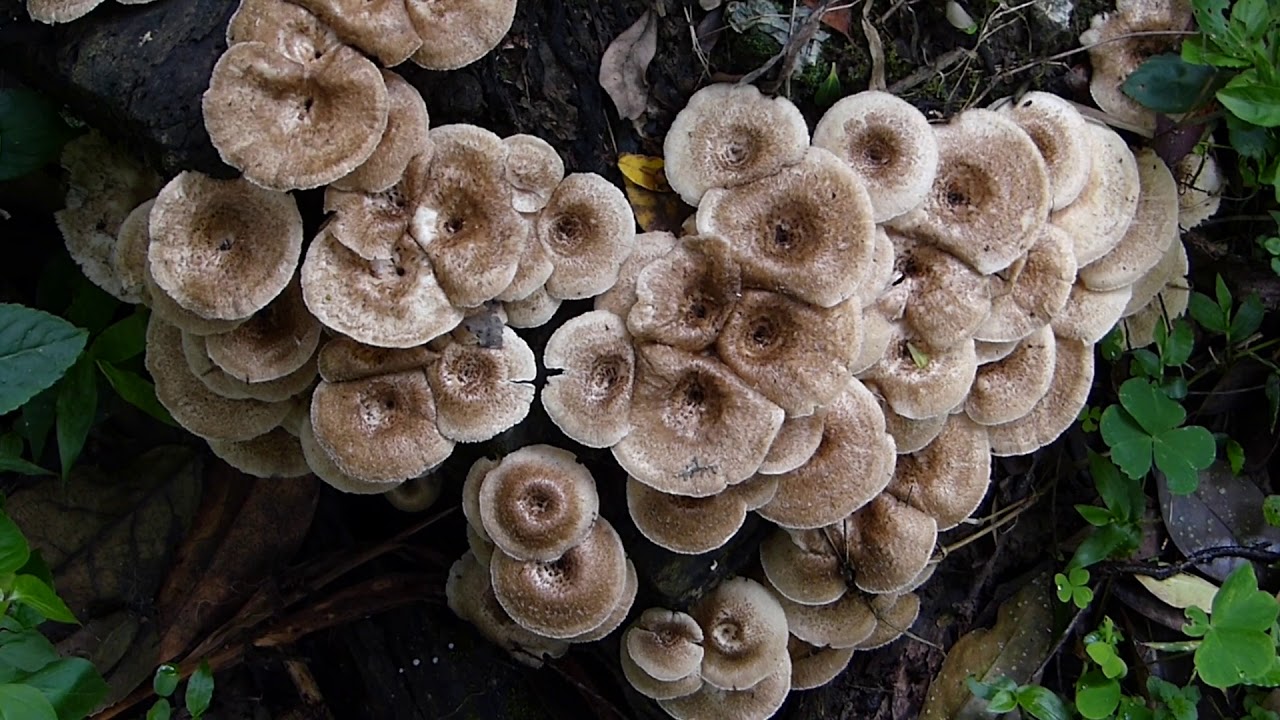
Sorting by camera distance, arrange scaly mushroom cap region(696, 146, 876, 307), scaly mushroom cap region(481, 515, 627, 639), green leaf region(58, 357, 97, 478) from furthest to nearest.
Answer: green leaf region(58, 357, 97, 478) < scaly mushroom cap region(481, 515, 627, 639) < scaly mushroom cap region(696, 146, 876, 307)

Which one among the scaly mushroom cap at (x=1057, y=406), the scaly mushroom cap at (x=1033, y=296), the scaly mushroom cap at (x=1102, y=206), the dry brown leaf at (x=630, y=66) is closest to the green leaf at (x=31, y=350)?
the dry brown leaf at (x=630, y=66)

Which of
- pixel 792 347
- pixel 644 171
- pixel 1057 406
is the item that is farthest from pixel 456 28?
pixel 1057 406

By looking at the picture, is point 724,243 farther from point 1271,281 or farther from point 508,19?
point 1271,281

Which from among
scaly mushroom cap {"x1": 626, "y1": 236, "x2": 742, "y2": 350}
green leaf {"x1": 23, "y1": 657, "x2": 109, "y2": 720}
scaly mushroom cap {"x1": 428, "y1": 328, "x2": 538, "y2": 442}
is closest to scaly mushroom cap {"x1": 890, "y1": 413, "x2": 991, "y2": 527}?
scaly mushroom cap {"x1": 626, "y1": 236, "x2": 742, "y2": 350}

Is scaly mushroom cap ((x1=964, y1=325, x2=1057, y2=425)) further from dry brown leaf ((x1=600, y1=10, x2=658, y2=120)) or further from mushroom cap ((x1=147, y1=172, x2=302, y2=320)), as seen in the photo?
mushroom cap ((x1=147, y1=172, x2=302, y2=320))

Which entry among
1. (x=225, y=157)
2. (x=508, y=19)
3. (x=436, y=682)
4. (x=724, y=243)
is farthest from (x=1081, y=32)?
(x=436, y=682)
